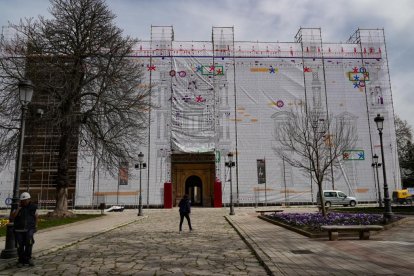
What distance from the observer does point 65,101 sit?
20016mm

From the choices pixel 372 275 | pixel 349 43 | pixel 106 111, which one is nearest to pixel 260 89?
pixel 349 43

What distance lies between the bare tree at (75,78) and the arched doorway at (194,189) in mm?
22976

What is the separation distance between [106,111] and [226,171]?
17.1m

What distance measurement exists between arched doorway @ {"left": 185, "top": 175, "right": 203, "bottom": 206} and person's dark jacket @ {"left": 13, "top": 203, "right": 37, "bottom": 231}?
35095mm

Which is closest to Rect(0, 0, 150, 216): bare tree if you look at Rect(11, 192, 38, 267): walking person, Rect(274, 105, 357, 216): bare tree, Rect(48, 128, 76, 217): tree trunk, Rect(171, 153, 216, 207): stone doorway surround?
Rect(48, 128, 76, 217): tree trunk

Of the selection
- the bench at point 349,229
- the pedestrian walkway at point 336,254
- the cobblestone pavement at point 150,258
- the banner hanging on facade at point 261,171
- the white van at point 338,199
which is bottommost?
the cobblestone pavement at point 150,258

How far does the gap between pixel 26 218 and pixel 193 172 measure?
1313 inches

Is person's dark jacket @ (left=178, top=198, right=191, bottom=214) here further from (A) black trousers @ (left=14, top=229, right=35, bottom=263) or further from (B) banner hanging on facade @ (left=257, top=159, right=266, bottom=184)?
(B) banner hanging on facade @ (left=257, top=159, right=266, bottom=184)

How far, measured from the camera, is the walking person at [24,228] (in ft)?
23.3

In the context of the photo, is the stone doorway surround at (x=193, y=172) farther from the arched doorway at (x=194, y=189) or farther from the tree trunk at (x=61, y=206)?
the tree trunk at (x=61, y=206)

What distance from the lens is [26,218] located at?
23.9 feet

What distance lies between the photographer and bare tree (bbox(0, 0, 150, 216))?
755 inches

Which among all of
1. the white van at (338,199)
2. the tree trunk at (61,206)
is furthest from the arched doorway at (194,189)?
the tree trunk at (61,206)

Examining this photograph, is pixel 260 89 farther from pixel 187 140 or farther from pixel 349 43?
pixel 349 43
